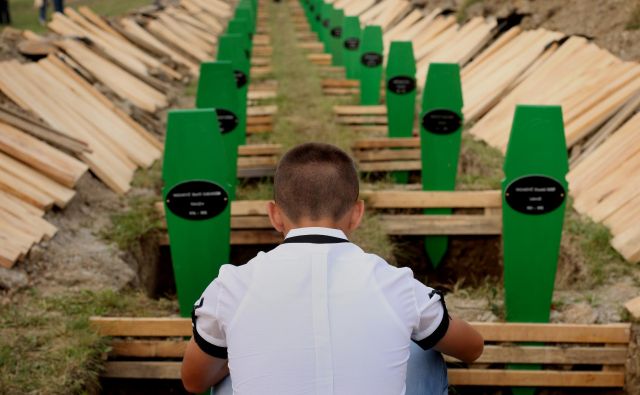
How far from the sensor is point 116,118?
727 centimetres

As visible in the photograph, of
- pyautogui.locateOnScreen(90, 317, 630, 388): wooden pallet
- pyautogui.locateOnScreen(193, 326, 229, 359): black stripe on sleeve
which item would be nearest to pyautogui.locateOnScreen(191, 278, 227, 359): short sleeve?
pyautogui.locateOnScreen(193, 326, 229, 359): black stripe on sleeve

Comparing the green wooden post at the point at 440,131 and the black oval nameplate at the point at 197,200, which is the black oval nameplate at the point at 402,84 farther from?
the black oval nameplate at the point at 197,200

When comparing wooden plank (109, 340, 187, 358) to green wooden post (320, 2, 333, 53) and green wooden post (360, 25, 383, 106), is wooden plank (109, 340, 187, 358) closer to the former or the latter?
green wooden post (360, 25, 383, 106)

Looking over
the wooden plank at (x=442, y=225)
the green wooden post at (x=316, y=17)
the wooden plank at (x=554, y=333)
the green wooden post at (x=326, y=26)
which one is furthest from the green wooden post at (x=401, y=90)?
the green wooden post at (x=316, y=17)

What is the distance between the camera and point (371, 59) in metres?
8.73

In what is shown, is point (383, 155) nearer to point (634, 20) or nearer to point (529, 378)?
point (634, 20)

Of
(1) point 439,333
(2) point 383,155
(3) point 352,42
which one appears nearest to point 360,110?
(2) point 383,155

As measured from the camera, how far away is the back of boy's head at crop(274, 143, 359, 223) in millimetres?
2041

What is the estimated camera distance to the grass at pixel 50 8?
61.8 ft

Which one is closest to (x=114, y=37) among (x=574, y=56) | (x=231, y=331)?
(x=574, y=56)

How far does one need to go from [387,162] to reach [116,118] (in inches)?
105

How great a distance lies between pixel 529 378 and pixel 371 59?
18.5ft

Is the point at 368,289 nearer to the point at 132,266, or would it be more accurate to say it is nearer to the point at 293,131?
the point at 132,266

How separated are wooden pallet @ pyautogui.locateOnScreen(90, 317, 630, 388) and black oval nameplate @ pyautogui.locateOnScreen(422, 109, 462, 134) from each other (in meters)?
2.32
